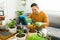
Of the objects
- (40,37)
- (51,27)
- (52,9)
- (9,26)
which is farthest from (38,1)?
(40,37)

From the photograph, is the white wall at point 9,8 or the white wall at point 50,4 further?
the white wall at point 9,8

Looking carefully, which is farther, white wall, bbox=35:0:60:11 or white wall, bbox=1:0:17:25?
white wall, bbox=1:0:17:25

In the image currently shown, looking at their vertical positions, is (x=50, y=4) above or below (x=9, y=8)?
above

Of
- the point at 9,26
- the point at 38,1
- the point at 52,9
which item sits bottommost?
the point at 9,26

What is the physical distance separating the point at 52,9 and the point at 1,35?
1.96 m

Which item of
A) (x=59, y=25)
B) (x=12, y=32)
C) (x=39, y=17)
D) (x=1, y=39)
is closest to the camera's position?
(x=1, y=39)

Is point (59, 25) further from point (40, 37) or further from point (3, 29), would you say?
point (40, 37)

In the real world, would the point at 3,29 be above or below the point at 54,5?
below

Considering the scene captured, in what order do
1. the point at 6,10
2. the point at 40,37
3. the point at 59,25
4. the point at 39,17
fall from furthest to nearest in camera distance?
the point at 6,10
the point at 59,25
the point at 39,17
the point at 40,37

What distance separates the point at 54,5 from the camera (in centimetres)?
324

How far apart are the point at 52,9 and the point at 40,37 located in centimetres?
209

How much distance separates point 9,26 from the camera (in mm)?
1862

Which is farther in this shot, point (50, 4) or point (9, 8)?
point (9, 8)

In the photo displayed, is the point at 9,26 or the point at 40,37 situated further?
the point at 9,26
